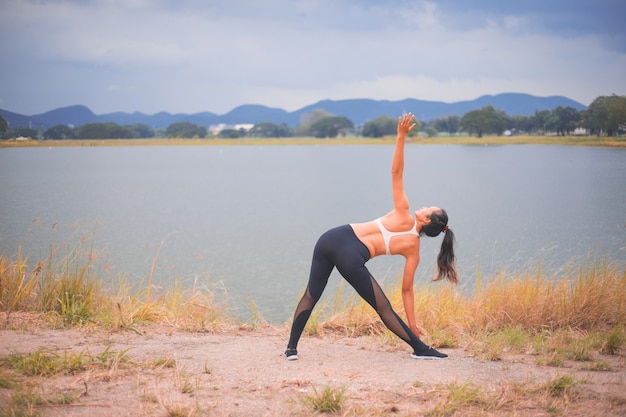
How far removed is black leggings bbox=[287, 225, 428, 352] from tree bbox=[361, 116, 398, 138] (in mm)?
113495

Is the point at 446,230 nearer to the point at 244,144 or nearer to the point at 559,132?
the point at 559,132

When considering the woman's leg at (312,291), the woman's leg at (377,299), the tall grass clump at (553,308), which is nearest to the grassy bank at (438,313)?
the tall grass clump at (553,308)

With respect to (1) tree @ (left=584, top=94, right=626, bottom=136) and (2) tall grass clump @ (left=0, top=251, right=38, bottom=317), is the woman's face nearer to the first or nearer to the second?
(2) tall grass clump @ (left=0, top=251, right=38, bottom=317)

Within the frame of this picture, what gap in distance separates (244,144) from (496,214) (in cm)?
12088

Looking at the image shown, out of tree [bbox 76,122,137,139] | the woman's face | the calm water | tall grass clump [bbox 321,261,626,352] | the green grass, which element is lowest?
the calm water

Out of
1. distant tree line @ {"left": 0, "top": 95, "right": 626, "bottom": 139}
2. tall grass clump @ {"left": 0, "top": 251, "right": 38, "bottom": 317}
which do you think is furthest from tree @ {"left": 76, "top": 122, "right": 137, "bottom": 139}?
tall grass clump @ {"left": 0, "top": 251, "right": 38, "bottom": 317}

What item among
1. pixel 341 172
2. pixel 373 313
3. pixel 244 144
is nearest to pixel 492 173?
pixel 341 172

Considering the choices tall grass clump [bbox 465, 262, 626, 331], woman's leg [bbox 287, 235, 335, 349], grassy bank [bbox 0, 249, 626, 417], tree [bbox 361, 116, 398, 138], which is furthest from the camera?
tree [bbox 361, 116, 398, 138]

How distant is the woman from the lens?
5.64m

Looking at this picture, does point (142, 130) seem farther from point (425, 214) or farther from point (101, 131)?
point (425, 214)

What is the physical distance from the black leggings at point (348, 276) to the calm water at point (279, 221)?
3341 millimetres

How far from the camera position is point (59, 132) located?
24953mm

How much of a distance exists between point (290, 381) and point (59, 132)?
22.8 meters

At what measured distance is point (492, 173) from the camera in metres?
51.5
